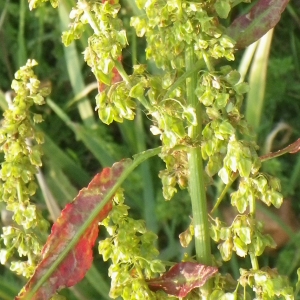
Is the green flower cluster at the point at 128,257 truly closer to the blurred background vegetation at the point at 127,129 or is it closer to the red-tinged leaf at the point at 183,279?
the red-tinged leaf at the point at 183,279

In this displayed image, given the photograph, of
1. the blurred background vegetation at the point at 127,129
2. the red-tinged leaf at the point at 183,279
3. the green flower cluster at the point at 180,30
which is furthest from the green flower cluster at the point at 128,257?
the blurred background vegetation at the point at 127,129

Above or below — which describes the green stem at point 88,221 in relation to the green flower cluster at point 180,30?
below

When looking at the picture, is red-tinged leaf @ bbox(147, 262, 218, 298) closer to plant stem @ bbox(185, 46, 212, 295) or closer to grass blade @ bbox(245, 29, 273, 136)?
plant stem @ bbox(185, 46, 212, 295)

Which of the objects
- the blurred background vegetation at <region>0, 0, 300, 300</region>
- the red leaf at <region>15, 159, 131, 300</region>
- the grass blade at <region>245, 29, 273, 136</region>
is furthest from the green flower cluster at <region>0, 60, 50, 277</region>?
the grass blade at <region>245, 29, 273, 136</region>

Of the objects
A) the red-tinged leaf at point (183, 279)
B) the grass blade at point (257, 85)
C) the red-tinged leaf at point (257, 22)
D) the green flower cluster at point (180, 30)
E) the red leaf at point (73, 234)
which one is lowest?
the grass blade at point (257, 85)

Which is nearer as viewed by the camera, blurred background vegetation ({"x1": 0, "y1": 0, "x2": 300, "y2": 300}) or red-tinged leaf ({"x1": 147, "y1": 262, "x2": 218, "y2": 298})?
red-tinged leaf ({"x1": 147, "y1": 262, "x2": 218, "y2": 298})

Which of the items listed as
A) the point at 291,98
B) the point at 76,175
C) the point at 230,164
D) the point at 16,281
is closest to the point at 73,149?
the point at 76,175

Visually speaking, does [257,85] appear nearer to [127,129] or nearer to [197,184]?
[127,129]
